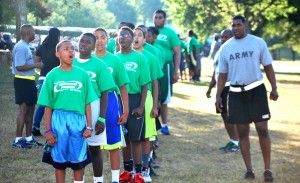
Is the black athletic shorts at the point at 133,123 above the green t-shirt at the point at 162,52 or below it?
below

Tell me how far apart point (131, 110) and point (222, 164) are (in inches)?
86.7

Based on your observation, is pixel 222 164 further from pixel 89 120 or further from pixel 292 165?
pixel 89 120

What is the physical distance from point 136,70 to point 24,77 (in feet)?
9.96

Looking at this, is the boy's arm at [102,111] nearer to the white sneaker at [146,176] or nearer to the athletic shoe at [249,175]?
the white sneaker at [146,176]

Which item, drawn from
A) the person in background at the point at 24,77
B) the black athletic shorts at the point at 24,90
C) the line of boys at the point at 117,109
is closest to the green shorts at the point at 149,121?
the line of boys at the point at 117,109

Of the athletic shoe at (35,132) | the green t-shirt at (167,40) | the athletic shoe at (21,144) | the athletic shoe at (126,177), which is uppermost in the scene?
the green t-shirt at (167,40)

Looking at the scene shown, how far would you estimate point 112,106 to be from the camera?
6.84 meters

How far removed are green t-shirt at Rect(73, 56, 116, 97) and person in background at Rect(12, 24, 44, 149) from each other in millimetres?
3394

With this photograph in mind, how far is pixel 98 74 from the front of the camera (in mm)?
6469

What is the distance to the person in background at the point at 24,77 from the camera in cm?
967

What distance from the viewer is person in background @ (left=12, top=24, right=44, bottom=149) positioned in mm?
9672

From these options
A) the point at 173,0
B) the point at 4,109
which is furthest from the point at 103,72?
the point at 173,0

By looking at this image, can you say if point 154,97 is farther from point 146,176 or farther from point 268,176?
point 268,176

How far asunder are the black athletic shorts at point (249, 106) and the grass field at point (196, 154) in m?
0.80
